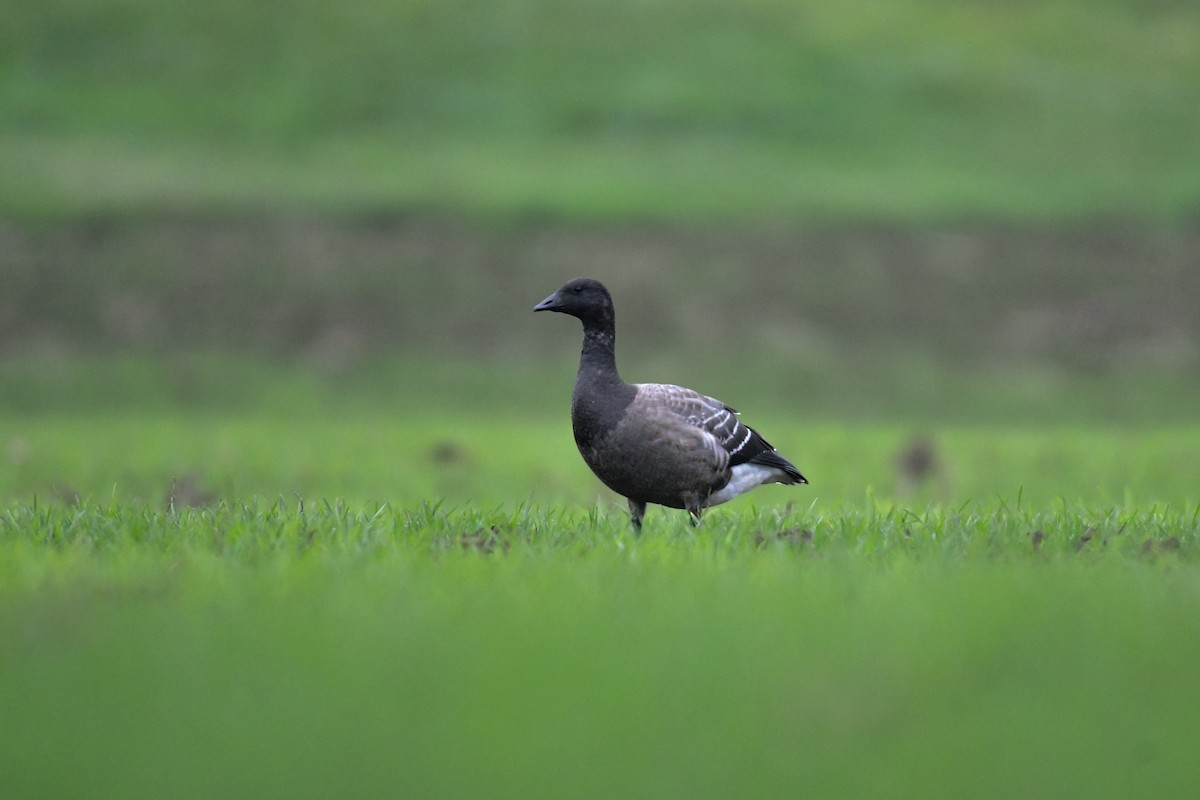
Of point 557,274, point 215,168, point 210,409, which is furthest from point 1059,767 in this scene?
point 215,168

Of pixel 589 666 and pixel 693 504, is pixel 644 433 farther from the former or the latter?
pixel 589 666

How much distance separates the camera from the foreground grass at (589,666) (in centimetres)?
497

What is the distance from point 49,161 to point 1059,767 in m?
30.8

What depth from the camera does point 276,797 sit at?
4801 millimetres

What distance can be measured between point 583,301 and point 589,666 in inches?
192

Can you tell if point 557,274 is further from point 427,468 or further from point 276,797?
point 276,797

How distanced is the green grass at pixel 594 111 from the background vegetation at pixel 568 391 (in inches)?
5.9

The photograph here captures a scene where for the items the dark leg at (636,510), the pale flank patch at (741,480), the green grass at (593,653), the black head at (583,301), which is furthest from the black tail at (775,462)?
the black head at (583,301)

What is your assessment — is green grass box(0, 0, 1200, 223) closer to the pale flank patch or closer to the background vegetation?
the background vegetation

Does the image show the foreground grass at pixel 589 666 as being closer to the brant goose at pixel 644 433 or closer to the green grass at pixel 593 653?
the green grass at pixel 593 653

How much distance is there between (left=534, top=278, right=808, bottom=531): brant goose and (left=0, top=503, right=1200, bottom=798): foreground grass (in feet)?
4.09

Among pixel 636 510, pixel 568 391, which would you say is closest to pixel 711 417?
pixel 636 510

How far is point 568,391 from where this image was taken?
25906 millimetres

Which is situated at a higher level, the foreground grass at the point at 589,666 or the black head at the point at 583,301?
the black head at the point at 583,301
